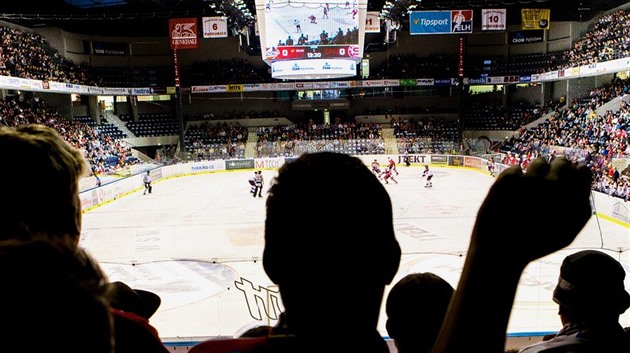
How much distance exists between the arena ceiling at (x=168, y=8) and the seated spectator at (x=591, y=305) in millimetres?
28344

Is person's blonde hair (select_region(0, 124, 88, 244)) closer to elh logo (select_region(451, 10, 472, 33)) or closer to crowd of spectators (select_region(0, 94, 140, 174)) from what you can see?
crowd of spectators (select_region(0, 94, 140, 174))

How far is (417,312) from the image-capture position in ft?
4.86

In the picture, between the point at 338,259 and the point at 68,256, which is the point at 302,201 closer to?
the point at 338,259

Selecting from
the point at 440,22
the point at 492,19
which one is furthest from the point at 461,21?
the point at 492,19

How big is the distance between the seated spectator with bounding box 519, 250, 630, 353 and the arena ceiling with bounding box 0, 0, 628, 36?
28.3m

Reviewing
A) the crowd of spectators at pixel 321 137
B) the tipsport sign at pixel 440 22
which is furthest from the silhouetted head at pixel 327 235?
the crowd of spectators at pixel 321 137

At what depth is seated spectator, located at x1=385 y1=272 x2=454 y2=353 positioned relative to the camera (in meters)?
1.45

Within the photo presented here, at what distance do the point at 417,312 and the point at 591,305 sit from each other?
0.63 metres

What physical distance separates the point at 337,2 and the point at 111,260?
15.1 meters

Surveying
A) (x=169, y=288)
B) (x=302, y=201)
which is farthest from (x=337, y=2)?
(x=302, y=201)

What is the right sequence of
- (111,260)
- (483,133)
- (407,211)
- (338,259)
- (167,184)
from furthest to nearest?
(483,133), (167,184), (407,211), (111,260), (338,259)

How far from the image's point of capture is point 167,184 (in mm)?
27203

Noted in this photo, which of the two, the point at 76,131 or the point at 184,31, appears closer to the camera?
the point at 184,31

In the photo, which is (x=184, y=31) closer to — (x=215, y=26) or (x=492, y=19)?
(x=215, y=26)
